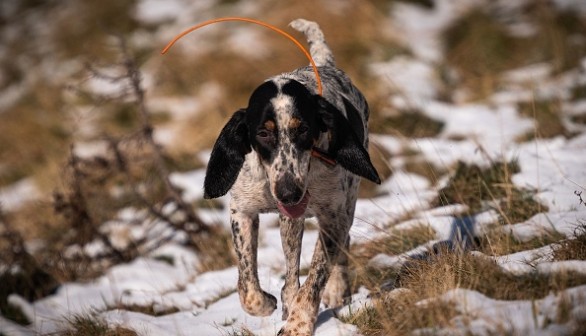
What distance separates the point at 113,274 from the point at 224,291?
6.58 ft

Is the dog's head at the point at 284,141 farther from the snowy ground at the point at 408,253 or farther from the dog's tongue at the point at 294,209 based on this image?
the snowy ground at the point at 408,253

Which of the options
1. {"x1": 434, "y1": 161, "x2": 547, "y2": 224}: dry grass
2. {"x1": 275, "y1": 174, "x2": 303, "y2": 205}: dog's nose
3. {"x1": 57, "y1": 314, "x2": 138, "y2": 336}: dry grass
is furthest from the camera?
{"x1": 434, "y1": 161, "x2": 547, "y2": 224}: dry grass

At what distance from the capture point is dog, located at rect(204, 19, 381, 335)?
10.4ft

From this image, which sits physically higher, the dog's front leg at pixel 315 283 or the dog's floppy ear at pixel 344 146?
the dog's floppy ear at pixel 344 146

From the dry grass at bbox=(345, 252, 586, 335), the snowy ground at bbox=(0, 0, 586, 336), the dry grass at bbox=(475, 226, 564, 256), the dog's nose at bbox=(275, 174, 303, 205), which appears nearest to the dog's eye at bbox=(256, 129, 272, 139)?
the dog's nose at bbox=(275, 174, 303, 205)

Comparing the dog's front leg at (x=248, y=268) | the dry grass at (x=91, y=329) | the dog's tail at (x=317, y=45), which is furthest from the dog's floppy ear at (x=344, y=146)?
the dry grass at (x=91, y=329)

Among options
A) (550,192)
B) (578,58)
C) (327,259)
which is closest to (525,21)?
(578,58)

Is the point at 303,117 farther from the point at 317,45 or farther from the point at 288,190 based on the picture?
the point at 317,45

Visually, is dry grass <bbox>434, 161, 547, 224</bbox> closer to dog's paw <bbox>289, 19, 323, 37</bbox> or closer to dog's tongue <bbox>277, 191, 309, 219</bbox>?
dog's tongue <bbox>277, 191, 309, 219</bbox>

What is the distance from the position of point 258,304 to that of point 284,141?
98cm

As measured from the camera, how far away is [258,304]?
11.9ft

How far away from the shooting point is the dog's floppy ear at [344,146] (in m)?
A: 3.33

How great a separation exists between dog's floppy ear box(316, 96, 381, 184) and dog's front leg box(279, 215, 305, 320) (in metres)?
0.49

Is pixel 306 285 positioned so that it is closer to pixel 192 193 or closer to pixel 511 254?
pixel 511 254
